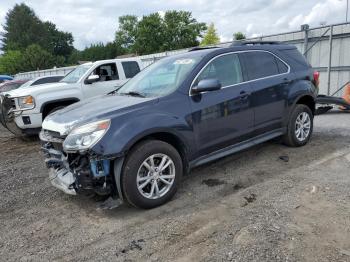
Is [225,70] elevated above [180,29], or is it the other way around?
[180,29]

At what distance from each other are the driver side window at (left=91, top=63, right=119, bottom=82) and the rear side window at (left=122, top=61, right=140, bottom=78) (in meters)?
0.28

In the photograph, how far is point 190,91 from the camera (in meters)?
4.44

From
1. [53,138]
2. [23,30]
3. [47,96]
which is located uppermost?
[23,30]

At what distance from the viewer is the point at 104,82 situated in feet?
29.6

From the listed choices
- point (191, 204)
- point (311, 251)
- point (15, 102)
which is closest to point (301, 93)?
point (191, 204)

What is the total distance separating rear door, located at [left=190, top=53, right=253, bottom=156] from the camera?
4.49 meters

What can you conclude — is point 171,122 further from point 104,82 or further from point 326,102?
point 326,102

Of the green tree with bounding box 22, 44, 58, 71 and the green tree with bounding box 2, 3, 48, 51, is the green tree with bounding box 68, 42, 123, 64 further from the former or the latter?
the green tree with bounding box 22, 44, 58, 71

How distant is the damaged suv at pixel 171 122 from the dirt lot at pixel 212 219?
370mm

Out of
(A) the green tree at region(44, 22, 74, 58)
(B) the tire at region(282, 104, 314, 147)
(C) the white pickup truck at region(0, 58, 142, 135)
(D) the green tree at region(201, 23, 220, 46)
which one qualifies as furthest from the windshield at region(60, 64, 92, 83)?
(A) the green tree at region(44, 22, 74, 58)

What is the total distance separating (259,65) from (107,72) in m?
5.02

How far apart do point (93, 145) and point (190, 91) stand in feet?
4.77

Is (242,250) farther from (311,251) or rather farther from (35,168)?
(35,168)

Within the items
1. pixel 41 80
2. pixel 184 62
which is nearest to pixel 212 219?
pixel 184 62
